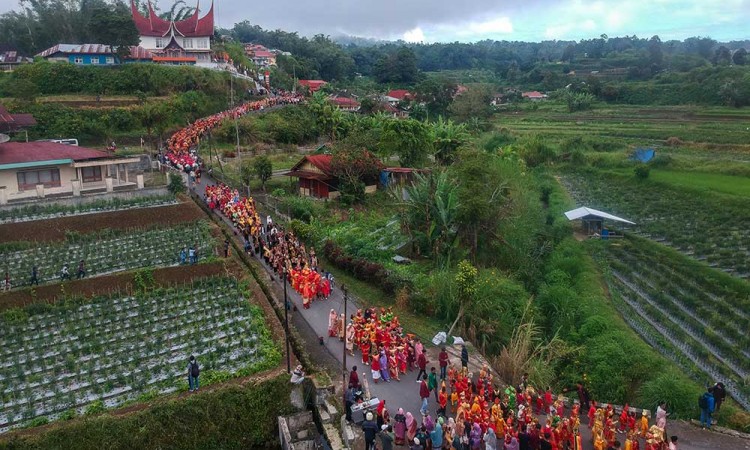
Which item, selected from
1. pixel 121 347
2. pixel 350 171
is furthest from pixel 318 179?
pixel 121 347

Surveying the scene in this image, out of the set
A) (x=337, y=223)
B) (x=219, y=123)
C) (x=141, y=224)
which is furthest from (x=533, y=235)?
(x=219, y=123)

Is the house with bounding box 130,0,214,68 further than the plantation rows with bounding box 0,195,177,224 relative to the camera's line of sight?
Yes

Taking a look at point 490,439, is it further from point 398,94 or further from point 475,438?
point 398,94

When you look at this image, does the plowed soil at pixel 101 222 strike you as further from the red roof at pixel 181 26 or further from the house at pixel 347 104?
the house at pixel 347 104

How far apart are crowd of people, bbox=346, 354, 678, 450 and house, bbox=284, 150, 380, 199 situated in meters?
19.2

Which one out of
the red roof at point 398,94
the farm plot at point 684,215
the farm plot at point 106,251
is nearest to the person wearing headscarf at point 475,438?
the farm plot at point 106,251

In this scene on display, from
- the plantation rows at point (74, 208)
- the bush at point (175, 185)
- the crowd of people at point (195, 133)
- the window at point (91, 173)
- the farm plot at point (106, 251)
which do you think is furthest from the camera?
the crowd of people at point (195, 133)

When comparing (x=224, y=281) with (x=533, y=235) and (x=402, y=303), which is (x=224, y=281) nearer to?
(x=402, y=303)

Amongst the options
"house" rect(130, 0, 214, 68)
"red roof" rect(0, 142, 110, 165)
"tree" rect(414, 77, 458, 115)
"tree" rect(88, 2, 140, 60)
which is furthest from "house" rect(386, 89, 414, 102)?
"red roof" rect(0, 142, 110, 165)

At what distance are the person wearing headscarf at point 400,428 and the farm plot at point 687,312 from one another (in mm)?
8727

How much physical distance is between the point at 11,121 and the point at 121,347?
66.2 ft

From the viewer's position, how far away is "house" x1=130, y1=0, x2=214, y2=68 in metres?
54.4

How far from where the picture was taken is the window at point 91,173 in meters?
26.8

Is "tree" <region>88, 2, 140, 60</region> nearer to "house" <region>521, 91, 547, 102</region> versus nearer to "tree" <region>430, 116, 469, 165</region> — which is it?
"tree" <region>430, 116, 469, 165</region>
